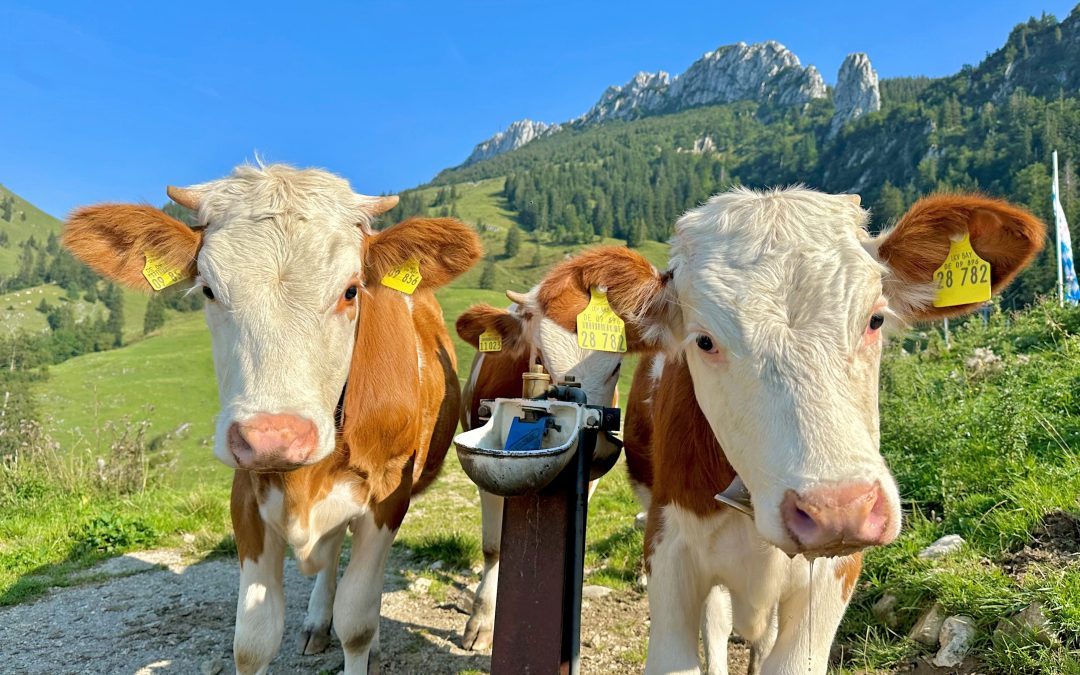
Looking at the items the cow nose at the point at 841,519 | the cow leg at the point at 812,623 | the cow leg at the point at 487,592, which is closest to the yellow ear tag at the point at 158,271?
the cow leg at the point at 487,592

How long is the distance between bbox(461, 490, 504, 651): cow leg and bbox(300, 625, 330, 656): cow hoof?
3.13 ft

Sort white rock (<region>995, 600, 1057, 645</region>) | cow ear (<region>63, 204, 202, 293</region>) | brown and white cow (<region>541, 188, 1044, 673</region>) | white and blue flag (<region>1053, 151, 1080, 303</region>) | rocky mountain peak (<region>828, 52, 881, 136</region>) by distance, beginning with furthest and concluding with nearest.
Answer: rocky mountain peak (<region>828, 52, 881, 136</region>) < white and blue flag (<region>1053, 151, 1080, 303</region>) < cow ear (<region>63, 204, 202, 293</region>) < white rock (<region>995, 600, 1057, 645</region>) < brown and white cow (<region>541, 188, 1044, 673</region>)

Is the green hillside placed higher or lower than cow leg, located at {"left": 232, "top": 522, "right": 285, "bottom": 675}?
higher

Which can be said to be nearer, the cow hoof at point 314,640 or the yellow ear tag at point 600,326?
the yellow ear tag at point 600,326

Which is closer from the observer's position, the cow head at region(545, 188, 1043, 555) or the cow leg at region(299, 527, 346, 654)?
the cow head at region(545, 188, 1043, 555)

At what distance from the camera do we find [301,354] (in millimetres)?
2746

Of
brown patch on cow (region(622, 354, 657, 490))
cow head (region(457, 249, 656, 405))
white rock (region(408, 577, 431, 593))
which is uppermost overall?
cow head (region(457, 249, 656, 405))

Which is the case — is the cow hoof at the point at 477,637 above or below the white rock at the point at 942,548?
below

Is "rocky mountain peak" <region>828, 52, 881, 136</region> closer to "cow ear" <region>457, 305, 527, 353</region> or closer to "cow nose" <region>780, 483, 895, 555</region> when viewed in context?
"cow ear" <region>457, 305, 527, 353</region>

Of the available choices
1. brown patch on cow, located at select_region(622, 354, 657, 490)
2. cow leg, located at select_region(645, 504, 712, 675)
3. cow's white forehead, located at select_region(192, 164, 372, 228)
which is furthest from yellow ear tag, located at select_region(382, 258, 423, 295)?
cow leg, located at select_region(645, 504, 712, 675)

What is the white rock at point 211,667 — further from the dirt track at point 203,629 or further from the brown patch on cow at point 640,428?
the brown patch on cow at point 640,428

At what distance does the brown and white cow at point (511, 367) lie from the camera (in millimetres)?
4391

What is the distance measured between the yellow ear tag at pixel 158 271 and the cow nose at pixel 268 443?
3.61ft

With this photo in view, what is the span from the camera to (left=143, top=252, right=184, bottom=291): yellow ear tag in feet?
10.3
